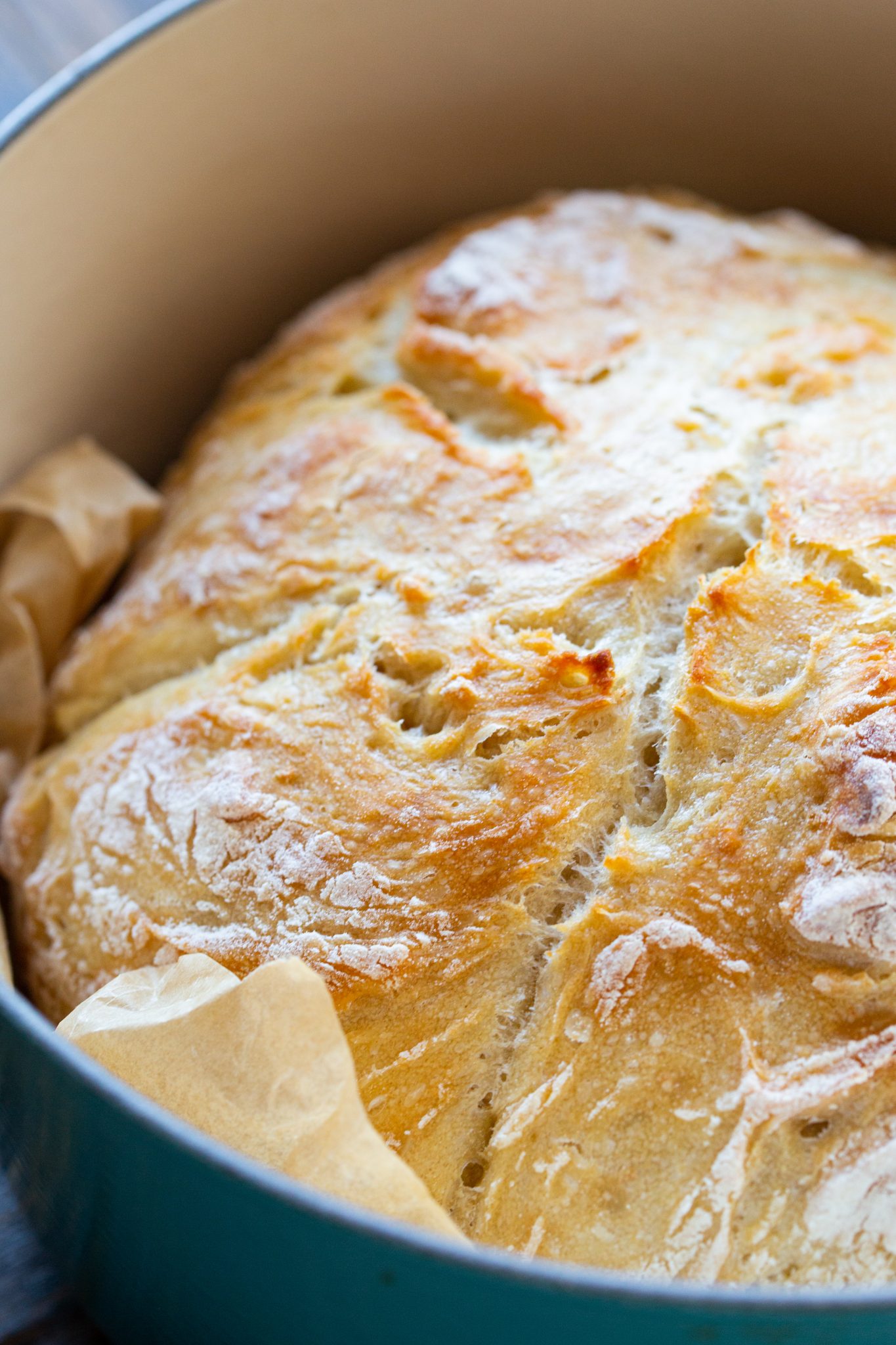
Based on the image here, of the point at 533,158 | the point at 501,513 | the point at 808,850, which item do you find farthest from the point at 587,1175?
the point at 533,158

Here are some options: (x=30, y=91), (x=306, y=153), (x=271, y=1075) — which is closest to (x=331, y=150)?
(x=306, y=153)

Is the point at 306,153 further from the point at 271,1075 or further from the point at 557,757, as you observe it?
the point at 271,1075

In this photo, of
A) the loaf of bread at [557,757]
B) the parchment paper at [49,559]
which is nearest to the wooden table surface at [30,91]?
the loaf of bread at [557,757]

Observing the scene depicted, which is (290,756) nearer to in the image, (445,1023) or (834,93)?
(445,1023)

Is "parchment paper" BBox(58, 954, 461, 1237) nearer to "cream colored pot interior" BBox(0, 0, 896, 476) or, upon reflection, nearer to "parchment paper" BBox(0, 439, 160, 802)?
"parchment paper" BBox(0, 439, 160, 802)

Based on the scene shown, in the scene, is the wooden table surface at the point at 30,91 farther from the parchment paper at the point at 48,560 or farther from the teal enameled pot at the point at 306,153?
the parchment paper at the point at 48,560

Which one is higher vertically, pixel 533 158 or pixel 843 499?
pixel 533 158

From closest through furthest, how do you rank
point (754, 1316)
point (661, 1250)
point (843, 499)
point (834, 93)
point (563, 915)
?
point (754, 1316), point (661, 1250), point (563, 915), point (843, 499), point (834, 93)
